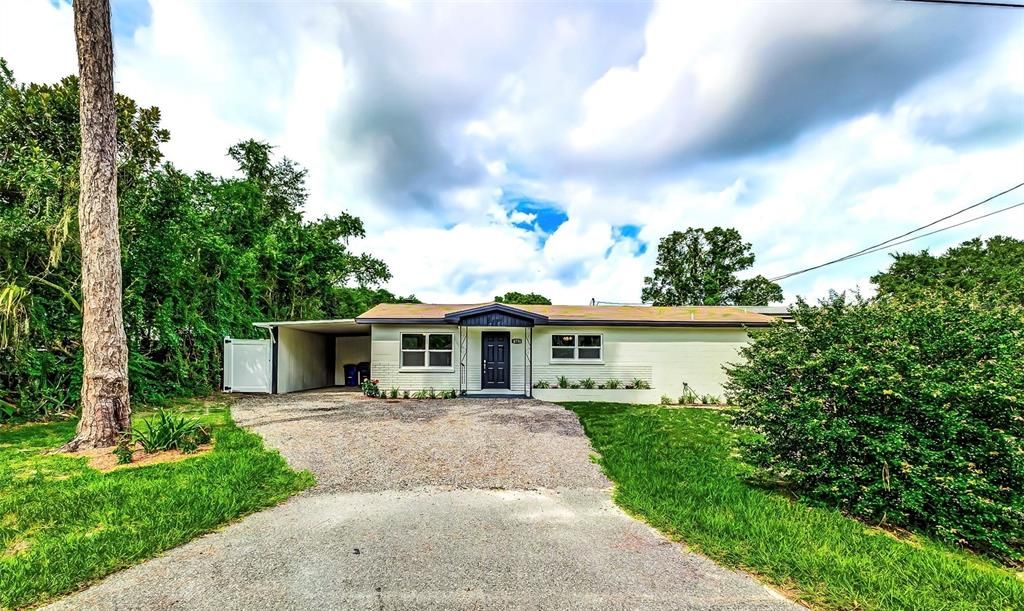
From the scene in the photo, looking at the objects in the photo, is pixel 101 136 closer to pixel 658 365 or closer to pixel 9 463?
pixel 9 463

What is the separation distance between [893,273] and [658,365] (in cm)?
2468

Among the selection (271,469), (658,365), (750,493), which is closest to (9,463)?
(271,469)

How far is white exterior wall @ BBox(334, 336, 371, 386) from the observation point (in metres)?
18.0

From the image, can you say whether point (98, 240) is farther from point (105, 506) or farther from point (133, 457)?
point (105, 506)

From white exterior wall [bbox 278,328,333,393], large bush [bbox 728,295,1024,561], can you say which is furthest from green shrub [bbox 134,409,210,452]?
large bush [bbox 728,295,1024,561]

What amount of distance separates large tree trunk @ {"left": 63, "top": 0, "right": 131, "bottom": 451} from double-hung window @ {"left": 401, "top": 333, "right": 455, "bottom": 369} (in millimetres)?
7012

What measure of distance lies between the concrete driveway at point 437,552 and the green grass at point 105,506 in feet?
0.80

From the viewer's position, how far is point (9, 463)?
5418 millimetres

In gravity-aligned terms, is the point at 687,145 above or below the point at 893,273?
above

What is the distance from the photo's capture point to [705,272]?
114ft

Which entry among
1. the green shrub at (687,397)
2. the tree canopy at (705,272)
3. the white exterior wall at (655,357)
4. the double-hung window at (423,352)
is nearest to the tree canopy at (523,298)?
the tree canopy at (705,272)

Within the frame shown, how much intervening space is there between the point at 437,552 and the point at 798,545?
116 inches

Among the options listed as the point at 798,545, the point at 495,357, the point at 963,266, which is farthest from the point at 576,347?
the point at 963,266

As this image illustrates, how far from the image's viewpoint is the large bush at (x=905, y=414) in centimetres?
356
